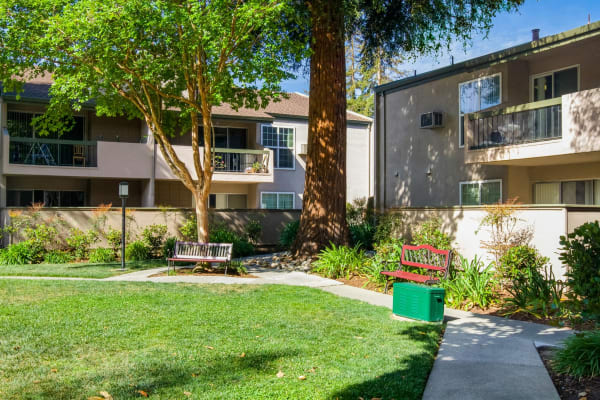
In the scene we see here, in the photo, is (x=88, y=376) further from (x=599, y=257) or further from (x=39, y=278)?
(x=39, y=278)

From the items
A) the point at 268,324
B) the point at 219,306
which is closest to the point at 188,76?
the point at 219,306

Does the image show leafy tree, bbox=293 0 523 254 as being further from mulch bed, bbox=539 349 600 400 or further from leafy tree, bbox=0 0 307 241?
mulch bed, bbox=539 349 600 400

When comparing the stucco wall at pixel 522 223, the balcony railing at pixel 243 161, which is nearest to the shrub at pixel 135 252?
the balcony railing at pixel 243 161

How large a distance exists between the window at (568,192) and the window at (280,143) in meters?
13.7

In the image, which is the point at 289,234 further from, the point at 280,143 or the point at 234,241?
the point at 280,143

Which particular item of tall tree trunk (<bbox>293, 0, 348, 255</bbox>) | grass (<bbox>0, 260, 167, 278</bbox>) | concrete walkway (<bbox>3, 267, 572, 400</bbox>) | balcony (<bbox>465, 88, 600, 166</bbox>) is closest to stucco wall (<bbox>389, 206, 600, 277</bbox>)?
tall tree trunk (<bbox>293, 0, 348, 255</bbox>)

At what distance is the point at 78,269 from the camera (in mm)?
13531

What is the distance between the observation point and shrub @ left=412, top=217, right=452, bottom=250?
1281 centimetres

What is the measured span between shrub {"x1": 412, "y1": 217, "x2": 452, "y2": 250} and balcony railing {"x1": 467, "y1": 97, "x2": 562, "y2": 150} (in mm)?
3231

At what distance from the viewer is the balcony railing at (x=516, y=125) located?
1325cm

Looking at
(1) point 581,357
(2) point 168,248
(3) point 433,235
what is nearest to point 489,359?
(1) point 581,357

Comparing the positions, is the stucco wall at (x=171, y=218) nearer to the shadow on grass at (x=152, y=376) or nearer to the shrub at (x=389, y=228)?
the shrub at (x=389, y=228)

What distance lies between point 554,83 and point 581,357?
11.7 meters

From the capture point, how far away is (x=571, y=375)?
5281 mm
